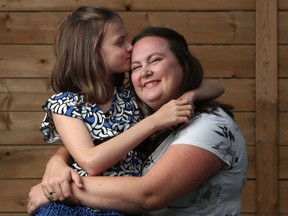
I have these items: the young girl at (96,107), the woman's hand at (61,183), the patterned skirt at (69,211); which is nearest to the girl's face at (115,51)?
the young girl at (96,107)

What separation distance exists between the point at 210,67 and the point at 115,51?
167 centimetres

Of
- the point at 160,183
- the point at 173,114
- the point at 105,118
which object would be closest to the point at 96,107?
the point at 105,118

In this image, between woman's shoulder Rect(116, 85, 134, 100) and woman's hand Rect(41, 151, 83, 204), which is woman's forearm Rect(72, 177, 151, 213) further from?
woman's shoulder Rect(116, 85, 134, 100)

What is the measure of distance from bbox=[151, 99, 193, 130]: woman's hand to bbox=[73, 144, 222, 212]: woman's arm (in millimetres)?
87

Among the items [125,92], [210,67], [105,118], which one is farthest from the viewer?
[210,67]

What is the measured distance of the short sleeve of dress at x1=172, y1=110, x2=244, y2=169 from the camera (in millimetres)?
2514

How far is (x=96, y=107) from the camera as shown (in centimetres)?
278

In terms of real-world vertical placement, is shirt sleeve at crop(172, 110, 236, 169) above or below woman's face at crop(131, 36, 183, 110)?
below

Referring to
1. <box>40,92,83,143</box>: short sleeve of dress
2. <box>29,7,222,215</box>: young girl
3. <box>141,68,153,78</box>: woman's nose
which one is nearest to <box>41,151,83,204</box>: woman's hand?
<box>29,7,222,215</box>: young girl

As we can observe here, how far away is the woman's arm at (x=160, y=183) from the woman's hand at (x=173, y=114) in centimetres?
9

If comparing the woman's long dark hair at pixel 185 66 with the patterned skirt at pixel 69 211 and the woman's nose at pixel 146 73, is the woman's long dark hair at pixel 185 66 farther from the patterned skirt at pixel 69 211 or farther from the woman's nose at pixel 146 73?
the patterned skirt at pixel 69 211

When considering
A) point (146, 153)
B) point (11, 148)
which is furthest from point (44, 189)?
point (11, 148)

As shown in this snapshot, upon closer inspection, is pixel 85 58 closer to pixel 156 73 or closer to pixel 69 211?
pixel 156 73

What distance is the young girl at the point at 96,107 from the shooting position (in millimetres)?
2561
